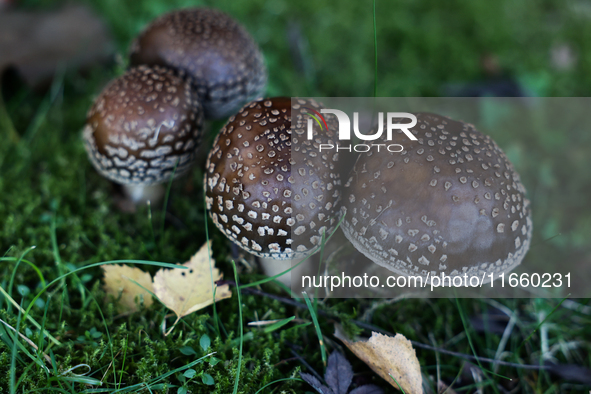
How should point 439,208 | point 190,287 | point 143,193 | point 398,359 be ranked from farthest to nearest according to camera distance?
point 143,193, point 190,287, point 398,359, point 439,208

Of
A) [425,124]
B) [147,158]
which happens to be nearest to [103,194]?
[147,158]

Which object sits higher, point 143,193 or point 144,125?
point 144,125

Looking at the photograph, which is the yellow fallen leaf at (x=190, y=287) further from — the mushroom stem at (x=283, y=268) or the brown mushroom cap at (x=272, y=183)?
the mushroom stem at (x=283, y=268)

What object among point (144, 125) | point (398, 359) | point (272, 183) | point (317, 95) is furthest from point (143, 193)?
point (398, 359)

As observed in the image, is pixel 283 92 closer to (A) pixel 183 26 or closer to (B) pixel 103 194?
(A) pixel 183 26

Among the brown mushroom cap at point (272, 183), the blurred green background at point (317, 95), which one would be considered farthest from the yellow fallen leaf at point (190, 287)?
the brown mushroom cap at point (272, 183)

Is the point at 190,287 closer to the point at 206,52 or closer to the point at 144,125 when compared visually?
the point at 144,125
